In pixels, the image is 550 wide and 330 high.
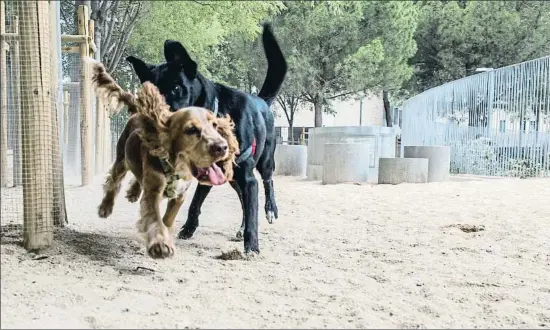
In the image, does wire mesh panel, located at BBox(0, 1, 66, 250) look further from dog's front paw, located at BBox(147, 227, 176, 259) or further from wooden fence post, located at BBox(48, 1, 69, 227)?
dog's front paw, located at BBox(147, 227, 176, 259)

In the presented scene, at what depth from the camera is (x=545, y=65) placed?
5.71 metres

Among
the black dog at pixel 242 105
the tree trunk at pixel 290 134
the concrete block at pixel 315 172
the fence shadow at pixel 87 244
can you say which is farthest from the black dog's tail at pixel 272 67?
the concrete block at pixel 315 172

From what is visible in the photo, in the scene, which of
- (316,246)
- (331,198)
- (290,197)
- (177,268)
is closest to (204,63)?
(177,268)

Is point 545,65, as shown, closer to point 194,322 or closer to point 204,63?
point 204,63

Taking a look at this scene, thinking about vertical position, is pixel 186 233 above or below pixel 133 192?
below

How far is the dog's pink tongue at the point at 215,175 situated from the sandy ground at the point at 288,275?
364mm

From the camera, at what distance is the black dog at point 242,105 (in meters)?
1.74

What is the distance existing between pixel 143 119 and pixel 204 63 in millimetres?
551

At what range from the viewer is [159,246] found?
152 cm

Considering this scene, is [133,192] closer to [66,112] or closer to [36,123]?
[36,123]

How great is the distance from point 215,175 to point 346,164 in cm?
405

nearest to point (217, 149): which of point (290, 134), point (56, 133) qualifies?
point (56, 133)

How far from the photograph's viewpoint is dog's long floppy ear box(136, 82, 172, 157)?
5.08ft

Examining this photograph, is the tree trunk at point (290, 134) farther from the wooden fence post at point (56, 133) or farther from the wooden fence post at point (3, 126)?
the wooden fence post at point (3, 126)
